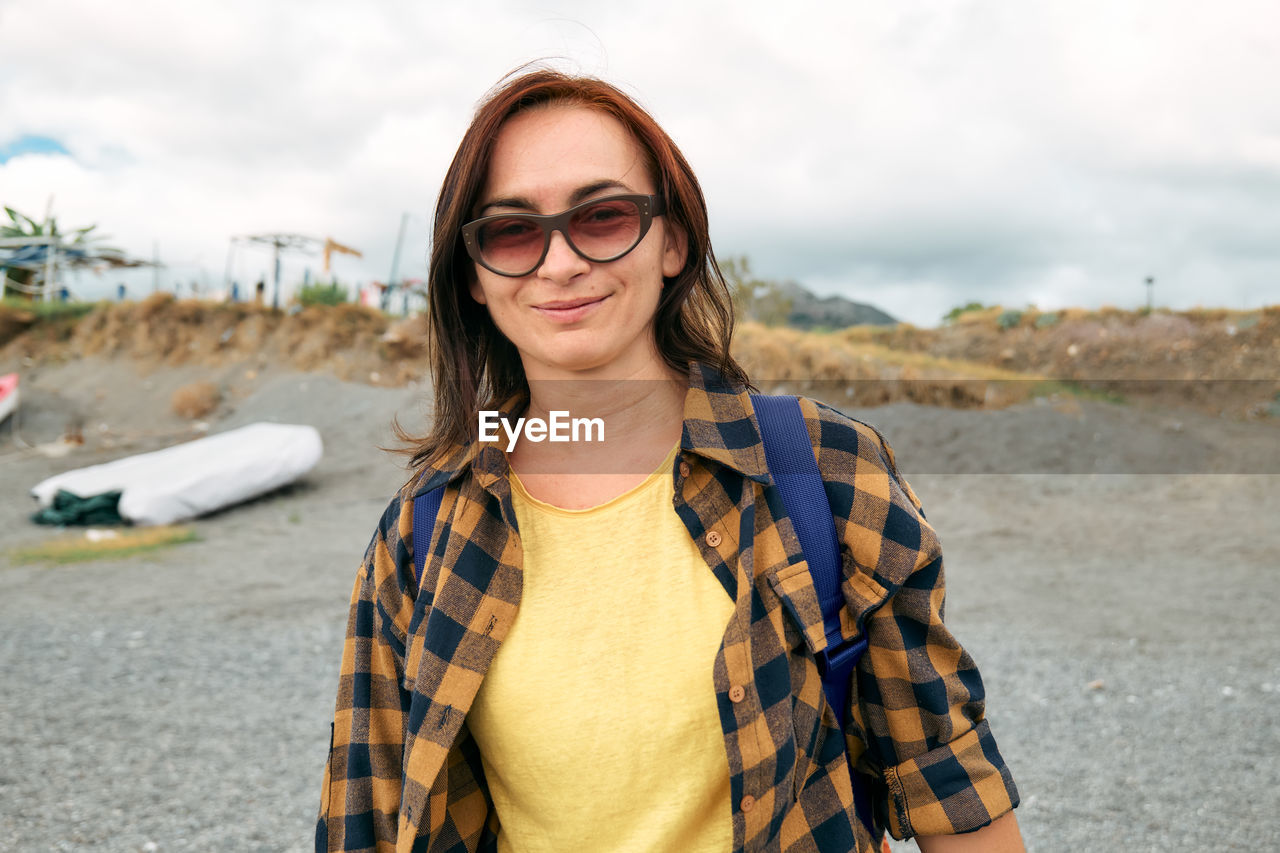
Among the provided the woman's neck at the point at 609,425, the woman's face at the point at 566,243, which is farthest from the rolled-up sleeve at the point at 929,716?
the woman's face at the point at 566,243

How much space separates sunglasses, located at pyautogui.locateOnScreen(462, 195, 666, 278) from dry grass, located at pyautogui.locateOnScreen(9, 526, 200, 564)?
30.9ft

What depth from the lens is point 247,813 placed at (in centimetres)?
387

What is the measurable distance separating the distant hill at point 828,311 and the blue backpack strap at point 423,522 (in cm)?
3576

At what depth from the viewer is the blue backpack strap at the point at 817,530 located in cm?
129

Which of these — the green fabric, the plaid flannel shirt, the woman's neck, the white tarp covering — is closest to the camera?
the plaid flannel shirt

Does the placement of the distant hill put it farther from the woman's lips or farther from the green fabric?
the woman's lips

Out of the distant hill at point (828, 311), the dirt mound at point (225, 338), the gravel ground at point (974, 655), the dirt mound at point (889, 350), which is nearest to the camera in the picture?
the gravel ground at point (974, 655)

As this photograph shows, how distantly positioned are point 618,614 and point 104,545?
10.3 meters

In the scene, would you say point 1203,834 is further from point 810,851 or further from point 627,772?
point 627,772

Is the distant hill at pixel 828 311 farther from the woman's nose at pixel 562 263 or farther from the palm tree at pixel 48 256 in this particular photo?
the woman's nose at pixel 562 263

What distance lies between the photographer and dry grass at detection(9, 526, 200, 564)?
29.3 feet

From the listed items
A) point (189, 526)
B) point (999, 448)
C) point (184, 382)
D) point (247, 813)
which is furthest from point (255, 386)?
point (247, 813)

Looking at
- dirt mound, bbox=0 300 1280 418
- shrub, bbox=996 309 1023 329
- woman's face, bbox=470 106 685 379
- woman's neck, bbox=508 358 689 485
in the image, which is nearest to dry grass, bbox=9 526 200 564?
dirt mound, bbox=0 300 1280 418

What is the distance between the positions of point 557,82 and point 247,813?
3.82 m
